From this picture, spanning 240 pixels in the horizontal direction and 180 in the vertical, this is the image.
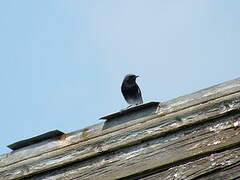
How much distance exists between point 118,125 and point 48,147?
1.02 ft

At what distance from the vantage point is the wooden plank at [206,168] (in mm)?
1697

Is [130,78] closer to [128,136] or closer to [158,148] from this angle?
[128,136]

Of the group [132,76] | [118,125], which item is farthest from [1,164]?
[132,76]

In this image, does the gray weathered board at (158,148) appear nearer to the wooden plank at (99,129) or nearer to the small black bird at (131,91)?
the wooden plank at (99,129)

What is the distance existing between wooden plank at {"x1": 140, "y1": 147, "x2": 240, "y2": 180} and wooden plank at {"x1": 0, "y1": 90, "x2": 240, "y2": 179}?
23 centimetres

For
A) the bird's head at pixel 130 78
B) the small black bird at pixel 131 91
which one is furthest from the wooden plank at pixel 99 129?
→ the bird's head at pixel 130 78

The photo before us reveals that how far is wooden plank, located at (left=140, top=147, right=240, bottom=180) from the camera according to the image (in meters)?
1.70

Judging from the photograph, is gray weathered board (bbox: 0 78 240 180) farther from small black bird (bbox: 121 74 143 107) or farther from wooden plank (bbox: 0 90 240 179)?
small black bird (bbox: 121 74 143 107)

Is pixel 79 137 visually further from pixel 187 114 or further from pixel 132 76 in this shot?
pixel 132 76

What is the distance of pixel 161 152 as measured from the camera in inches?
77.6

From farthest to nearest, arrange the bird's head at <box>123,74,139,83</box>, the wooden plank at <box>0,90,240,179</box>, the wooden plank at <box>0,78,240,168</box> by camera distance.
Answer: the bird's head at <box>123,74,139,83</box>, the wooden plank at <box>0,78,240,168</box>, the wooden plank at <box>0,90,240,179</box>

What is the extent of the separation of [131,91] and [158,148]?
145 cm

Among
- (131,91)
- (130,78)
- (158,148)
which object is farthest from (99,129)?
(130,78)

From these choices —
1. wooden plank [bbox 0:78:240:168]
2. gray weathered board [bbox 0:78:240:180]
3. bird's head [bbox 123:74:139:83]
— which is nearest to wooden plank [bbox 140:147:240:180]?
gray weathered board [bbox 0:78:240:180]
